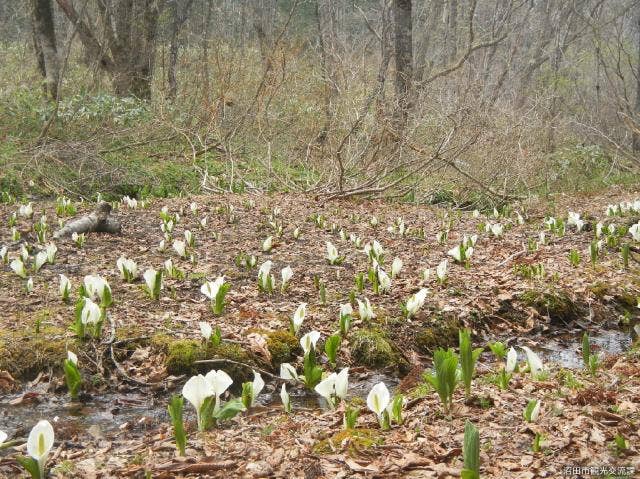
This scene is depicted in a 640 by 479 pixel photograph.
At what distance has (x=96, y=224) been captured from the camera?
6344 millimetres

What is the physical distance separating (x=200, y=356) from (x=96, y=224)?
11.3 feet

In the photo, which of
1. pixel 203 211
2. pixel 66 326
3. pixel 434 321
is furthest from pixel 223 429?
pixel 203 211

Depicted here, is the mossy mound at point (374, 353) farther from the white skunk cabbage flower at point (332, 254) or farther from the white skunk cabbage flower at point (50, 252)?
the white skunk cabbage flower at point (50, 252)

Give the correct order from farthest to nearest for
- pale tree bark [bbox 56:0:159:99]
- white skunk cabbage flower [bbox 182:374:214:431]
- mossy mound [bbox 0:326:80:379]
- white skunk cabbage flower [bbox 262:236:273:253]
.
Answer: pale tree bark [bbox 56:0:159:99]
white skunk cabbage flower [bbox 262:236:273:253]
mossy mound [bbox 0:326:80:379]
white skunk cabbage flower [bbox 182:374:214:431]

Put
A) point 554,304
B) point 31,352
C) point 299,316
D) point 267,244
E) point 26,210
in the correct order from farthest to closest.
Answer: point 26,210
point 267,244
point 554,304
point 299,316
point 31,352

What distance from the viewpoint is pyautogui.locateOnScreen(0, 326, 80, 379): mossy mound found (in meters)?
3.28

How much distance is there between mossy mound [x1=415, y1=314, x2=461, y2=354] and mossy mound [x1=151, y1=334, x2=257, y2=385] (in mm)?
1173

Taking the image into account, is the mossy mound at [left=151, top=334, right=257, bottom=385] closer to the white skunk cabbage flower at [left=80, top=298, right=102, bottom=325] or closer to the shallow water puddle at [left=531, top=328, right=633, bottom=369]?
the white skunk cabbage flower at [left=80, top=298, right=102, bottom=325]

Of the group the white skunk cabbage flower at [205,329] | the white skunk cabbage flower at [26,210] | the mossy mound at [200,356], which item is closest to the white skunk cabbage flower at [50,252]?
the mossy mound at [200,356]

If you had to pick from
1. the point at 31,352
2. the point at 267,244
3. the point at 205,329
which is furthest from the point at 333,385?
the point at 267,244

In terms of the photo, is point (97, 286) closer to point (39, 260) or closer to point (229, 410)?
point (39, 260)

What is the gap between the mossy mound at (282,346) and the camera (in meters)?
3.59

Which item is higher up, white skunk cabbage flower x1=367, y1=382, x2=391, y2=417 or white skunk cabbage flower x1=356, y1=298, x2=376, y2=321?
white skunk cabbage flower x1=367, y1=382, x2=391, y2=417

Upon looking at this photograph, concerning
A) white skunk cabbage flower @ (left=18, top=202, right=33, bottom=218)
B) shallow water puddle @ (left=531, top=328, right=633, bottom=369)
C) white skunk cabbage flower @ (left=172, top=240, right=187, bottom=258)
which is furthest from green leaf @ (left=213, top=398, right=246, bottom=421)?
white skunk cabbage flower @ (left=18, top=202, right=33, bottom=218)
